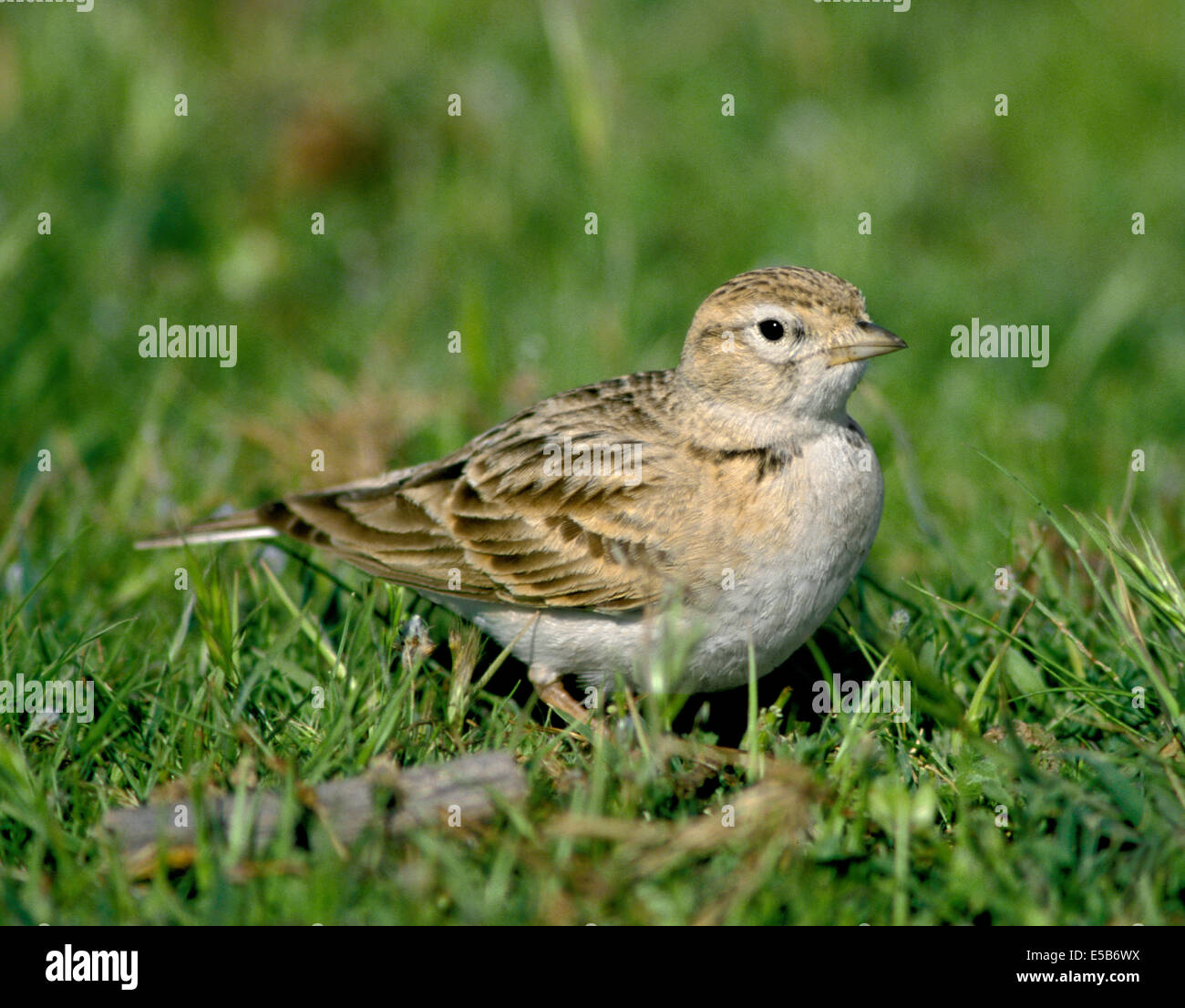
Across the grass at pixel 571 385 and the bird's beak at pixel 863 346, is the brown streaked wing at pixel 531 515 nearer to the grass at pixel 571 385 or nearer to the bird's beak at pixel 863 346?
the grass at pixel 571 385

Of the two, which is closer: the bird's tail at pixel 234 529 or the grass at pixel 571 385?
the grass at pixel 571 385

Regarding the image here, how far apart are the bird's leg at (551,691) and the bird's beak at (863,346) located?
1.60m

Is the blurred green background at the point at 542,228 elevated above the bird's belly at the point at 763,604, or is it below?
above

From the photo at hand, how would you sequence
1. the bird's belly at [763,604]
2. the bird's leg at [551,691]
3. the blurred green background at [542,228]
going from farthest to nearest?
the blurred green background at [542,228] → the bird's leg at [551,691] → the bird's belly at [763,604]

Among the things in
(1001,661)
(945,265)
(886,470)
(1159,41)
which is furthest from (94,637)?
(1159,41)

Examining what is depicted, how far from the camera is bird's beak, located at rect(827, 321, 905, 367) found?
4824mm

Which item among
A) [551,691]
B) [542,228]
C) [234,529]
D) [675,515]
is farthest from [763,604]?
[542,228]

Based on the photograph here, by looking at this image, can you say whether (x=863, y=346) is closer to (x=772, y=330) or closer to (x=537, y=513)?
(x=772, y=330)

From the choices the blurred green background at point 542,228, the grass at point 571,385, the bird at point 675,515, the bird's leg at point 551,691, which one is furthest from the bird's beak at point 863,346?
the bird's leg at point 551,691

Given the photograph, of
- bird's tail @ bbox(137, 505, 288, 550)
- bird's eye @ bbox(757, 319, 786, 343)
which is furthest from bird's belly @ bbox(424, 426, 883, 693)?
bird's tail @ bbox(137, 505, 288, 550)

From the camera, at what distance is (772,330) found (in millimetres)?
4969

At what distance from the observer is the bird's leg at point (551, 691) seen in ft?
16.6

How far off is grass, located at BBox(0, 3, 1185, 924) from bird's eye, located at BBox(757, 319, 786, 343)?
977 mm

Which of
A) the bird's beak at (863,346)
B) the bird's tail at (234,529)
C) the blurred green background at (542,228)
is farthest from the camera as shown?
the blurred green background at (542,228)
